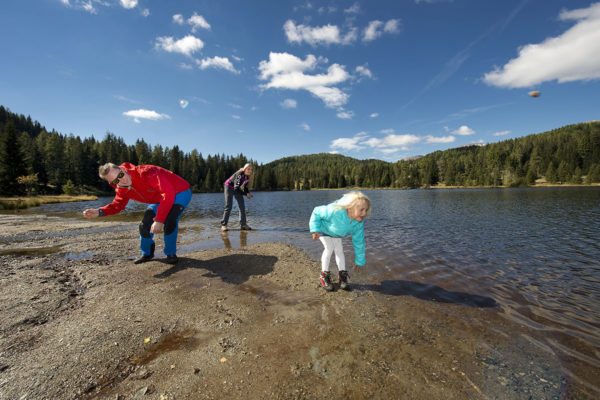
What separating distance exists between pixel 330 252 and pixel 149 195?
509 centimetres

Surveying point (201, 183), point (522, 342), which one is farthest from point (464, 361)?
point (201, 183)

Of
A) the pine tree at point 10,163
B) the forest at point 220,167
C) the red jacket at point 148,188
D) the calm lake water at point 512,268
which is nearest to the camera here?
the calm lake water at point 512,268

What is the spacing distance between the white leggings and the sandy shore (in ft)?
1.89

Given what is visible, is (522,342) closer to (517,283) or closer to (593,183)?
(517,283)

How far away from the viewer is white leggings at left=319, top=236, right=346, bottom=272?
5914mm

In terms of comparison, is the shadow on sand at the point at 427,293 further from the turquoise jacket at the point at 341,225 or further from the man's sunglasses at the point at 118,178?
the man's sunglasses at the point at 118,178

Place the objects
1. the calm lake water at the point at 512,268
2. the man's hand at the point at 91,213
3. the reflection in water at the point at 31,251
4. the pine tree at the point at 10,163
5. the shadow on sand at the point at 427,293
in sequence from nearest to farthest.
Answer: the calm lake water at the point at 512,268, the shadow on sand at the point at 427,293, the man's hand at the point at 91,213, the reflection in water at the point at 31,251, the pine tree at the point at 10,163

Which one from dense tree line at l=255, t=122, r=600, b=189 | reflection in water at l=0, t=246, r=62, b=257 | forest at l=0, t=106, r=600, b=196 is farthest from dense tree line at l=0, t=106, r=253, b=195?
reflection in water at l=0, t=246, r=62, b=257

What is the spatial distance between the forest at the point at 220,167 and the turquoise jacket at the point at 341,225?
72.6m

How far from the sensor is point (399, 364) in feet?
11.1

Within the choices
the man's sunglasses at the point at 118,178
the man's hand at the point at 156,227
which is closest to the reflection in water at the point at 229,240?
the man's hand at the point at 156,227

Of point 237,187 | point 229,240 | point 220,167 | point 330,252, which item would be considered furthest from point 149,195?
point 220,167

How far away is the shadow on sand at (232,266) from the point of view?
6660 mm

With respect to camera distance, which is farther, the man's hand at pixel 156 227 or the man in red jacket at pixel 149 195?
the man in red jacket at pixel 149 195
